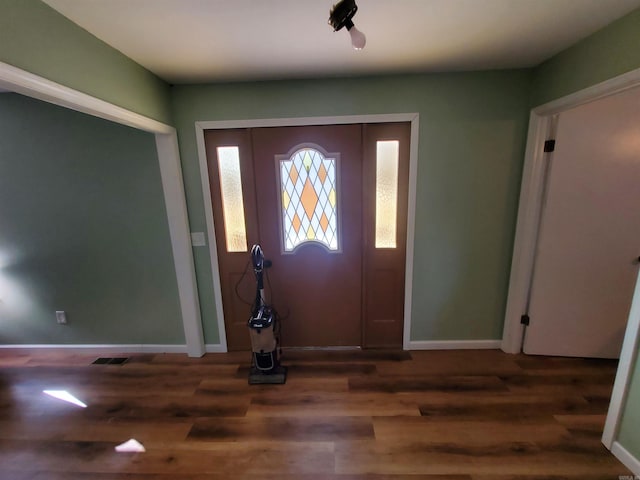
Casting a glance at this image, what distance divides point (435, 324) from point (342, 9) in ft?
7.35

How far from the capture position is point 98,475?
1.31 m

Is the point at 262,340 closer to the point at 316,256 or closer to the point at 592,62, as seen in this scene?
the point at 316,256

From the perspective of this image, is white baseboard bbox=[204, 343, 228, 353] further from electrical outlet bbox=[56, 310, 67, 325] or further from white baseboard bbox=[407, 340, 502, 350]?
white baseboard bbox=[407, 340, 502, 350]

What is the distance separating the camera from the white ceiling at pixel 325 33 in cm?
114

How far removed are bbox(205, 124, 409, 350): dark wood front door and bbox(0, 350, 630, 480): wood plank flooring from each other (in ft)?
0.96

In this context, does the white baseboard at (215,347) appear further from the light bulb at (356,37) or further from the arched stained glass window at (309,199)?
the light bulb at (356,37)

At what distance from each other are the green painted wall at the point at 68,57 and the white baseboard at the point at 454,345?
274 centimetres

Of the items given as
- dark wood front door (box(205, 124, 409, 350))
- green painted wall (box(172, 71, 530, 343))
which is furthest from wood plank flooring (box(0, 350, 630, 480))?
green painted wall (box(172, 71, 530, 343))

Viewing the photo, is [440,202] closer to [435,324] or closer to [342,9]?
[435,324]

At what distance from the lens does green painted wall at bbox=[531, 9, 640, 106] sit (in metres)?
1.22

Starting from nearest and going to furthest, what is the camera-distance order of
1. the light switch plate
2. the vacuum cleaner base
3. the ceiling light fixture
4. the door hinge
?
1. the ceiling light fixture
2. the door hinge
3. the vacuum cleaner base
4. the light switch plate

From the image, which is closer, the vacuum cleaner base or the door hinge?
the door hinge

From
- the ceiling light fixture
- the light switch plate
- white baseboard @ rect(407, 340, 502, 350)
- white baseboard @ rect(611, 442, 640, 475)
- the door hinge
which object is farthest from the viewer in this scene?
white baseboard @ rect(407, 340, 502, 350)

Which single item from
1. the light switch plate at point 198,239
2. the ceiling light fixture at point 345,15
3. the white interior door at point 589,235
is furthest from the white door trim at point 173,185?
the white interior door at point 589,235
